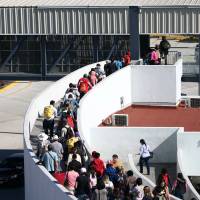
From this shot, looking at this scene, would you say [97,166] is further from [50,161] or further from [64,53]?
Result: [64,53]

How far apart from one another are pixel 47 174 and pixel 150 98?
16.9 m

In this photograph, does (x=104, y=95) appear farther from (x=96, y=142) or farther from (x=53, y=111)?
(x=53, y=111)

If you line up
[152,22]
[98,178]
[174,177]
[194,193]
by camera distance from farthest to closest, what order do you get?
[152,22]
[174,177]
[194,193]
[98,178]

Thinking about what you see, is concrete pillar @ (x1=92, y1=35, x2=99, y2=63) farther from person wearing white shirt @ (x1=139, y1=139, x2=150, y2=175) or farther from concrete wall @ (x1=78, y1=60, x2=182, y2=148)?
person wearing white shirt @ (x1=139, y1=139, x2=150, y2=175)

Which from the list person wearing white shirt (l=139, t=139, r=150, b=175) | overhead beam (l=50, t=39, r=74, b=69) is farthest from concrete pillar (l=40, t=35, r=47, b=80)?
person wearing white shirt (l=139, t=139, r=150, b=175)

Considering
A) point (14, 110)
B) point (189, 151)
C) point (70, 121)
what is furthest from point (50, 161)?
point (14, 110)

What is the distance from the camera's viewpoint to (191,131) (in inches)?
1511

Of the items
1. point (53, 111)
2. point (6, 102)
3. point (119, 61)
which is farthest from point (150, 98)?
point (6, 102)

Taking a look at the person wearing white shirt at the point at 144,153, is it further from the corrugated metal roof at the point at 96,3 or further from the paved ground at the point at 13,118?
the corrugated metal roof at the point at 96,3

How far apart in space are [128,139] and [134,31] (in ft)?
22.2

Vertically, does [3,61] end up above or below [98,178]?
above

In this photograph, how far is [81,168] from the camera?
25.4m

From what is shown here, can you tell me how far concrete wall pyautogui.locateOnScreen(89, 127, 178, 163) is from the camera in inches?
1427

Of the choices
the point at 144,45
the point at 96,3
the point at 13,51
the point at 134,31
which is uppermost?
the point at 96,3
